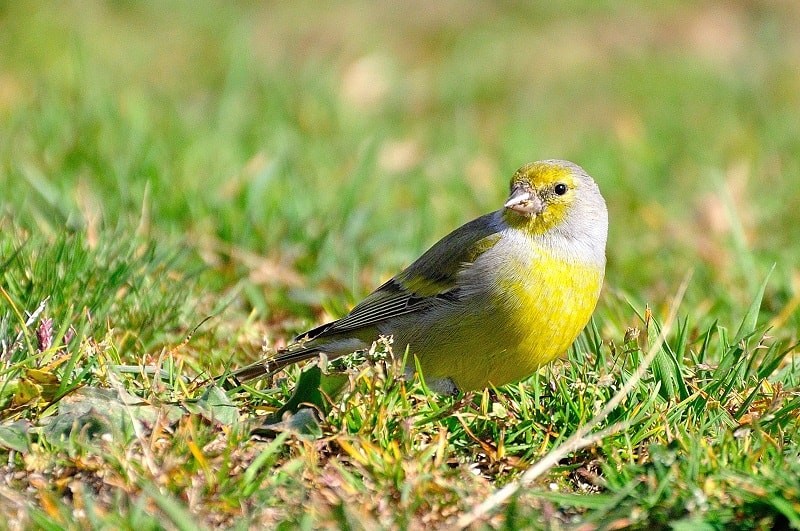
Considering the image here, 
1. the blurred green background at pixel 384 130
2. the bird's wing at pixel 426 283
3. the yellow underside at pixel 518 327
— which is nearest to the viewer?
the yellow underside at pixel 518 327

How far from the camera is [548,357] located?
4.26m

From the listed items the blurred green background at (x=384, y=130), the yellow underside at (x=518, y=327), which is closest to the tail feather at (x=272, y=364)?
the yellow underside at (x=518, y=327)

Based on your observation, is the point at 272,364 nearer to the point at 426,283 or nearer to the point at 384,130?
the point at 426,283

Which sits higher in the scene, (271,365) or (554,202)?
(554,202)

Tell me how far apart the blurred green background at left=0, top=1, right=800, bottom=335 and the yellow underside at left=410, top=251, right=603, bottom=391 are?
860mm

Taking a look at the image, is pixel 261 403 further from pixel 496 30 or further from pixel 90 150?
pixel 496 30

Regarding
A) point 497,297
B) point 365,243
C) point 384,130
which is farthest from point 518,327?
point 384,130

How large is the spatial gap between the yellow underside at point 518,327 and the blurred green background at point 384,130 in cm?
86

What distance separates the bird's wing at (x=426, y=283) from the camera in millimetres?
4691

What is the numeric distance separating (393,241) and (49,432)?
3.00 metres

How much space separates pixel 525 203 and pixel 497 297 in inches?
21.2

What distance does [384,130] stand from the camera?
8.16 m

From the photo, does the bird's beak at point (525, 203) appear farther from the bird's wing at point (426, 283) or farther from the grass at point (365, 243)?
the grass at point (365, 243)

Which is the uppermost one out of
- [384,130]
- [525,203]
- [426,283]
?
[525,203]
